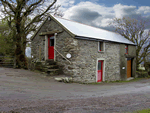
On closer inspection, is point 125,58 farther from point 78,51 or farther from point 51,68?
point 51,68

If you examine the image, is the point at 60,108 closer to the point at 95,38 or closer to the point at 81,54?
the point at 81,54

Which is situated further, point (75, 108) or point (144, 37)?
point (144, 37)

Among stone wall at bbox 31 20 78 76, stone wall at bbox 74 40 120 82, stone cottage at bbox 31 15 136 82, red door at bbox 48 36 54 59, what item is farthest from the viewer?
red door at bbox 48 36 54 59

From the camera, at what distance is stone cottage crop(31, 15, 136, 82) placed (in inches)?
412

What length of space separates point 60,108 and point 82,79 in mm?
6283

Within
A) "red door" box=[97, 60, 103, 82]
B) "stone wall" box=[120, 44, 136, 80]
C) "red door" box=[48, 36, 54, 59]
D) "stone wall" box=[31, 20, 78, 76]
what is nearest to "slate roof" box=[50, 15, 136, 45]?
"stone wall" box=[31, 20, 78, 76]

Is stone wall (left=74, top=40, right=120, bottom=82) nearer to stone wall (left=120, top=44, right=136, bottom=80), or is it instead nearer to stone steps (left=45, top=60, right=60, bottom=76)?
stone wall (left=120, top=44, right=136, bottom=80)

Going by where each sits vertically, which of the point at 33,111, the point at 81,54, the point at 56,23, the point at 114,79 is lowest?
the point at 114,79

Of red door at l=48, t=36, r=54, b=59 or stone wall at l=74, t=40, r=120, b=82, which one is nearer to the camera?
stone wall at l=74, t=40, r=120, b=82

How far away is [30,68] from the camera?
1373cm

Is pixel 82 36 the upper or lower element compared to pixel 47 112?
upper

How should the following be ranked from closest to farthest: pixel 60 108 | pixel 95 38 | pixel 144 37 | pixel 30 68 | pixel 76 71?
pixel 60 108
pixel 76 71
pixel 95 38
pixel 30 68
pixel 144 37

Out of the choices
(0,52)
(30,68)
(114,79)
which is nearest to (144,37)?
(114,79)

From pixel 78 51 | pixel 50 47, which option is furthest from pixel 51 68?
pixel 78 51
